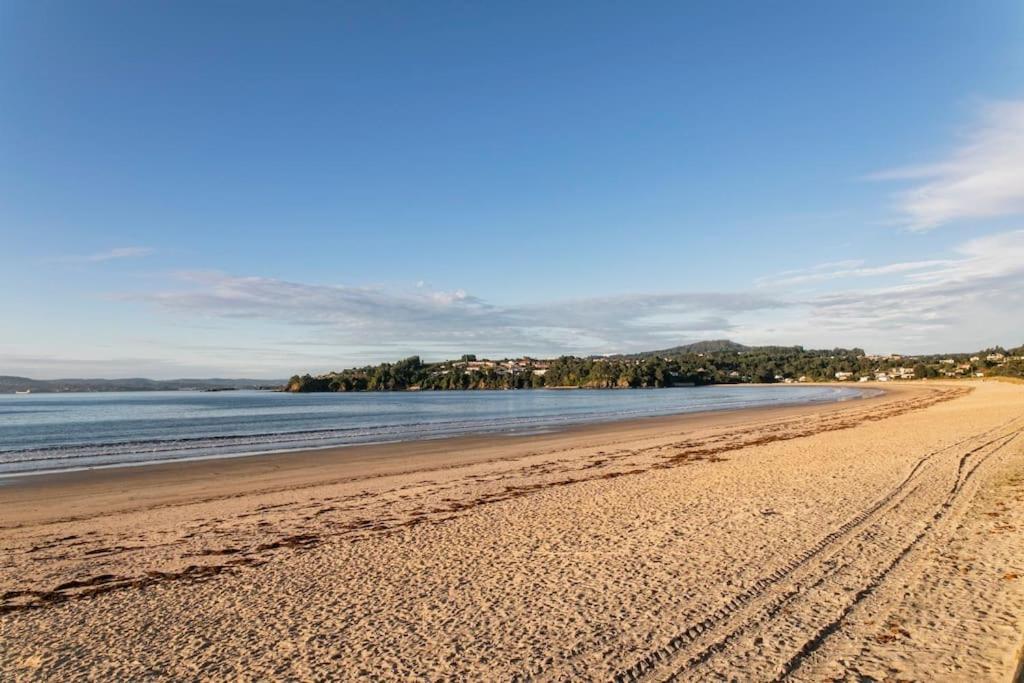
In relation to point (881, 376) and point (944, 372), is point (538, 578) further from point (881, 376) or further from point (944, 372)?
point (881, 376)

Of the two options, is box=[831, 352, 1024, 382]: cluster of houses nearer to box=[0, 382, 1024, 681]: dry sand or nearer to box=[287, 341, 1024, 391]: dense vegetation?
box=[287, 341, 1024, 391]: dense vegetation

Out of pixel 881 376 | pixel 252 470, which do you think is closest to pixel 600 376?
pixel 881 376

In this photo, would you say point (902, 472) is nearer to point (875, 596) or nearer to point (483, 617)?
point (875, 596)

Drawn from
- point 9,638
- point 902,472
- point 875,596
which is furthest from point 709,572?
point 902,472

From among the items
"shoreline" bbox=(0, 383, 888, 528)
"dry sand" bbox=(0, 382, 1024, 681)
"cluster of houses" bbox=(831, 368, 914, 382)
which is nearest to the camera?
"dry sand" bbox=(0, 382, 1024, 681)

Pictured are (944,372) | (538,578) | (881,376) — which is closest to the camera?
(538,578)

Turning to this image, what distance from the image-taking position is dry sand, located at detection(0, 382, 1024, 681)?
17.8ft

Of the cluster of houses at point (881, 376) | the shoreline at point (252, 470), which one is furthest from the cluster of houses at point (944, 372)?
the shoreline at point (252, 470)

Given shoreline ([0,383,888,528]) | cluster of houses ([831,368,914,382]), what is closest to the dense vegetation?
cluster of houses ([831,368,914,382])

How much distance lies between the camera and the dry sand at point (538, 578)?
5418 mm

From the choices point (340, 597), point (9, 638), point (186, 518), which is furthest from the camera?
point (186, 518)

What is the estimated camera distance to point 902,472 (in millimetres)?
14188

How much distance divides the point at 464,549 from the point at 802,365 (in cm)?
20731

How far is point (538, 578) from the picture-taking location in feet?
25.2
